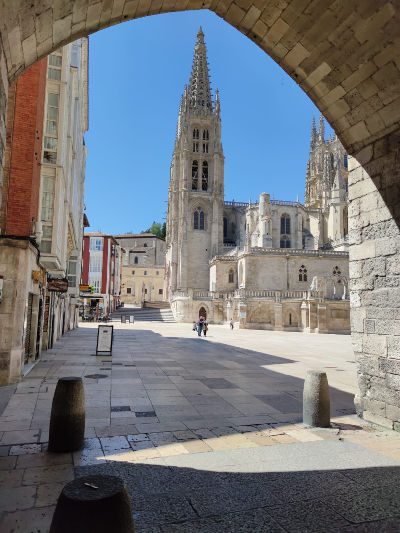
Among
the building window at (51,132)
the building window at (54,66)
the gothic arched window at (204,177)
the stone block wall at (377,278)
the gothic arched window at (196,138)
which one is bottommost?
the stone block wall at (377,278)

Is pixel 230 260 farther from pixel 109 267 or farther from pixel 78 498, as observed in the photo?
pixel 78 498

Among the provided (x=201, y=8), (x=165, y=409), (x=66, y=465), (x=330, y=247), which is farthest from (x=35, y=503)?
(x=330, y=247)

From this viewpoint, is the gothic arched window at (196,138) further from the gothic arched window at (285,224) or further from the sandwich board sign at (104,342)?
the sandwich board sign at (104,342)

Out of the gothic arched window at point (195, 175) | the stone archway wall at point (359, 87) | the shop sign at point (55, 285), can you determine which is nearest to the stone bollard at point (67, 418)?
the stone archway wall at point (359, 87)

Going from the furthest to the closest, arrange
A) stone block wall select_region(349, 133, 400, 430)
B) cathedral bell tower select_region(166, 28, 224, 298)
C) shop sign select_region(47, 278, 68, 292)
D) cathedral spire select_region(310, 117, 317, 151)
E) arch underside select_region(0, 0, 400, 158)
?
1. cathedral spire select_region(310, 117, 317, 151)
2. cathedral bell tower select_region(166, 28, 224, 298)
3. shop sign select_region(47, 278, 68, 292)
4. stone block wall select_region(349, 133, 400, 430)
5. arch underside select_region(0, 0, 400, 158)

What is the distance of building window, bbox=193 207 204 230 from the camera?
61.1 m

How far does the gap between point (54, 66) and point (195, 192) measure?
47.5m

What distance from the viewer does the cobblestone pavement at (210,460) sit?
11.3 ft

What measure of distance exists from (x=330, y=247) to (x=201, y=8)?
5520 cm

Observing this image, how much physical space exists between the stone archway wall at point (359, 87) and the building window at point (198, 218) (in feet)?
178

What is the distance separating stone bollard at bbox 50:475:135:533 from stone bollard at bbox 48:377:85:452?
9.66 ft

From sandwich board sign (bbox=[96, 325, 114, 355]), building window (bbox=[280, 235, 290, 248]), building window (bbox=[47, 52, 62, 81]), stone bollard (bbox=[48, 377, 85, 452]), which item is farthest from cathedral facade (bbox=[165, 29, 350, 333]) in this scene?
stone bollard (bbox=[48, 377, 85, 452])

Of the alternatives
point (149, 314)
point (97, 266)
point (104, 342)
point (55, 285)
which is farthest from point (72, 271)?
point (149, 314)

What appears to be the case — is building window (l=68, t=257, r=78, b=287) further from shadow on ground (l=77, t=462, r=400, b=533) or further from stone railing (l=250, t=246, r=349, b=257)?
shadow on ground (l=77, t=462, r=400, b=533)
